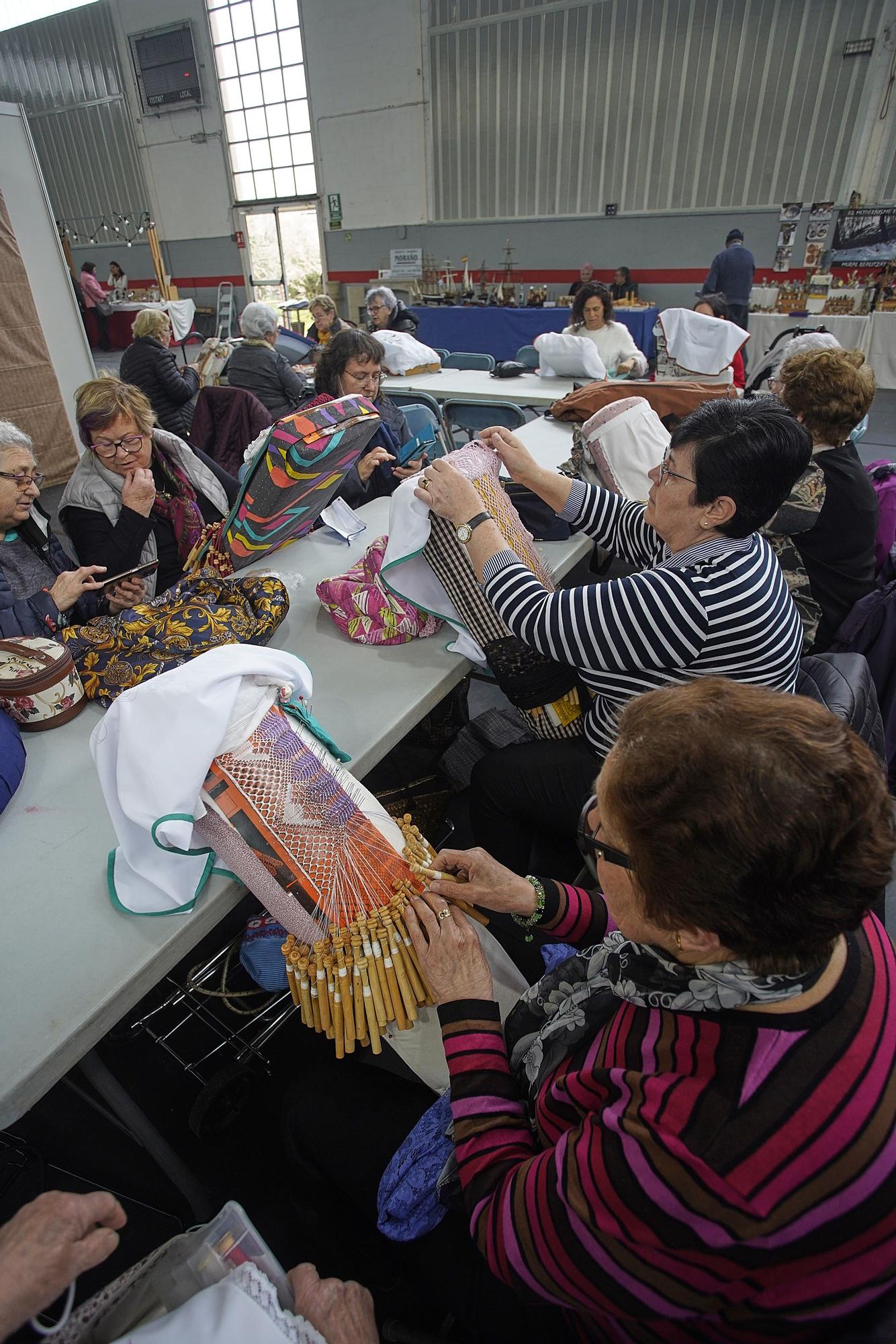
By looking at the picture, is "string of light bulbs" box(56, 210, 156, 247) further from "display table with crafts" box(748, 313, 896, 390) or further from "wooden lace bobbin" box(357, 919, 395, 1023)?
"wooden lace bobbin" box(357, 919, 395, 1023)

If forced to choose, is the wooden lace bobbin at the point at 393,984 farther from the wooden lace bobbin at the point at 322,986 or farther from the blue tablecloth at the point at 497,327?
the blue tablecloth at the point at 497,327

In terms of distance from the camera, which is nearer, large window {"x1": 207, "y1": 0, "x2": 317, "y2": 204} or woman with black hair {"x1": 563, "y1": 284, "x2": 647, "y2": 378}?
woman with black hair {"x1": 563, "y1": 284, "x2": 647, "y2": 378}

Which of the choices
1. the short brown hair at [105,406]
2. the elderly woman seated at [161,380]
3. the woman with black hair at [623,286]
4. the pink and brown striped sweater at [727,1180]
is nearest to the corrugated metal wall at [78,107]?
the woman with black hair at [623,286]

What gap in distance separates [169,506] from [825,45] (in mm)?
9822

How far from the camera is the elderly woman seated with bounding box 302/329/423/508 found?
2.76 metres

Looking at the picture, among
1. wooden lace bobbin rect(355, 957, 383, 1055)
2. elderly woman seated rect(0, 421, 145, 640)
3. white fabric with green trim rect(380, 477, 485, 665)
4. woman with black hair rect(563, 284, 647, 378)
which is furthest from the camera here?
woman with black hair rect(563, 284, 647, 378)

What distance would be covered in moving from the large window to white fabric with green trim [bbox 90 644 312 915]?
13593mm

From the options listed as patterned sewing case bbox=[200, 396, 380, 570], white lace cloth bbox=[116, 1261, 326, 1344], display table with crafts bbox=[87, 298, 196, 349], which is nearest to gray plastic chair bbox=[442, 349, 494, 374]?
patterned sewing case bbox=[200, 396, 380, 570]

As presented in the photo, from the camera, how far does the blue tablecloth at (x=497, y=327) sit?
7777mm

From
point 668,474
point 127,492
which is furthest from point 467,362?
point 668,474

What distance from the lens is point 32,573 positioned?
191cm

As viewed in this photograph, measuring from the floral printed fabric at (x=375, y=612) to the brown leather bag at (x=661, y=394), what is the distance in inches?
72.5

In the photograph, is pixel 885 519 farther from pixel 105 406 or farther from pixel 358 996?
pixel 105 406

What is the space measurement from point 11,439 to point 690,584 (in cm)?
185
